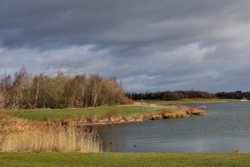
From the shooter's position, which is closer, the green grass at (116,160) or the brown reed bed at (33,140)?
the green grass at (116,160)

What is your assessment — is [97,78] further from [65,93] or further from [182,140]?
[182,140]

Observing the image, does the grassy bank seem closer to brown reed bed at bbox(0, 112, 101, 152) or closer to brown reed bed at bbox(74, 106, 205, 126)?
brown reed bed at bbox(74, 106, 205, 126)

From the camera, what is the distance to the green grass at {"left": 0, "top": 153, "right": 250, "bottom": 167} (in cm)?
1512

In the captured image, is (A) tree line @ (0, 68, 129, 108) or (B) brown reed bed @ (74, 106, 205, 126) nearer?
(B) brown reed bed @ (74, 106, 205, 126)

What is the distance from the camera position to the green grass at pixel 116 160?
1512 cm

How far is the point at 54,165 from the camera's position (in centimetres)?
1526

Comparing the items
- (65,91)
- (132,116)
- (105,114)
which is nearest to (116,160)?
(105,114)

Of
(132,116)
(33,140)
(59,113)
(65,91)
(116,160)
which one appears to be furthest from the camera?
(65,91)

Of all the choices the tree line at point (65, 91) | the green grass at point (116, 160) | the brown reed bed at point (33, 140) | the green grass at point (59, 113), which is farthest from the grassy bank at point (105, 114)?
the green grass at point (116, 160)

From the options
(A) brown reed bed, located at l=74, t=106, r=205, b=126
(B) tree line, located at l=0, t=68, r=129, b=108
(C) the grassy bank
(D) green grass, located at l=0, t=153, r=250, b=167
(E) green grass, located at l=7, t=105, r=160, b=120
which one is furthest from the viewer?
(B) tree line, located at l=0, t=68, r=129, b=108

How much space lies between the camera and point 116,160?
53.7ft

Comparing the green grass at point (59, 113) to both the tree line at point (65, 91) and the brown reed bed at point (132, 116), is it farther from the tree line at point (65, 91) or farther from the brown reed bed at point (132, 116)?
the tree line at point (65, 91)

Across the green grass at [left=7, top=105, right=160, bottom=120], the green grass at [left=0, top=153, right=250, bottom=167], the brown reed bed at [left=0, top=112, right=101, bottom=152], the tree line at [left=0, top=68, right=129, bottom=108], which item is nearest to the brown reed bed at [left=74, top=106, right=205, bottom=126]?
the green grass at [left=7, top=105, right=160, bottom=120]

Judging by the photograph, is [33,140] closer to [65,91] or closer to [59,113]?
[59,113]
